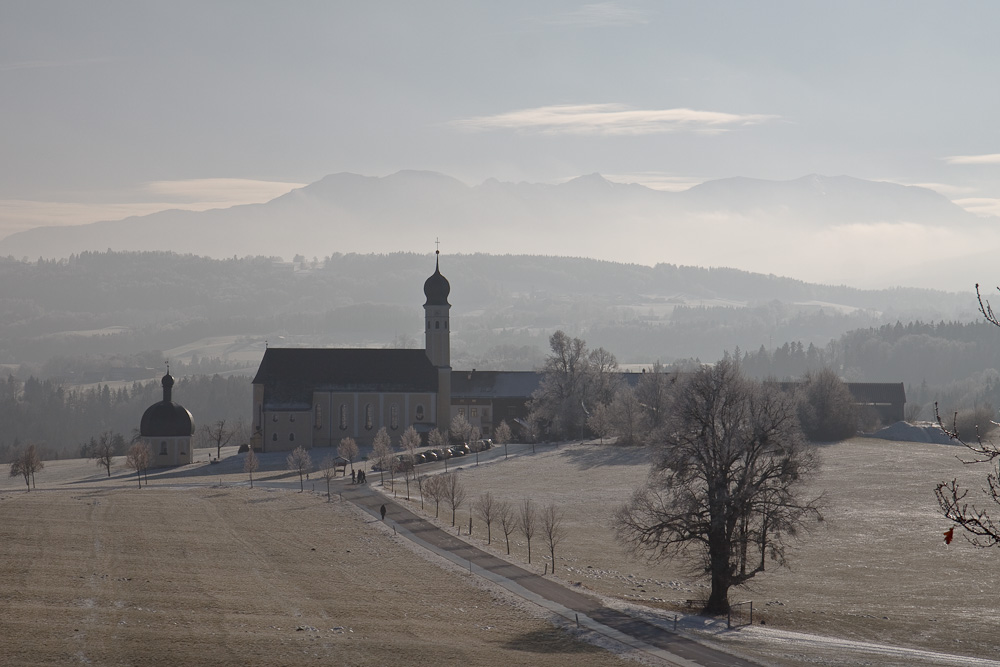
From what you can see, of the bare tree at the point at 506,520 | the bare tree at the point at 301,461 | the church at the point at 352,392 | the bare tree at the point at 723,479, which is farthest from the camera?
the church at the point at 352,392

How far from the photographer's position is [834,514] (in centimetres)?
5844

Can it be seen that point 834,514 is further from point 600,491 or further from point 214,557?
point 214,557

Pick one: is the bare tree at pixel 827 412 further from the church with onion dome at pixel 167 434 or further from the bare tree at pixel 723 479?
the bare tree at pixel 723 479

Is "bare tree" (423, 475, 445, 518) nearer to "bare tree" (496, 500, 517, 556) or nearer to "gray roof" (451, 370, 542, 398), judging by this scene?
"bare tree" (496, 500, 517, 556)

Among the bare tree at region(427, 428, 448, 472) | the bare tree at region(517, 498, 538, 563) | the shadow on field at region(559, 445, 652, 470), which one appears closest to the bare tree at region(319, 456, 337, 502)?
the bare tree at region(427, 428, 448, 472)

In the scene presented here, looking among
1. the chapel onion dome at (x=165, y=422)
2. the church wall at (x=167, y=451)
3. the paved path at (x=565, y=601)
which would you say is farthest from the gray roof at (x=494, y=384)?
the paved path at (x=565, y=601)

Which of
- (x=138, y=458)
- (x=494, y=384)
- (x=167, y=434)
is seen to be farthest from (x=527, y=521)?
(x=494, y=384)

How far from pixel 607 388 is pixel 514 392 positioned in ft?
53.3

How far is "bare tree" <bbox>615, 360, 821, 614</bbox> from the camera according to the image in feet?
125

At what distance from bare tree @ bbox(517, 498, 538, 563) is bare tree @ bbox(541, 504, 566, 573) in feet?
1.94

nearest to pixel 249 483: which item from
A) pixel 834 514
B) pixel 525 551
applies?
pixel 525 551

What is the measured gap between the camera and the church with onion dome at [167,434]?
3565 inches

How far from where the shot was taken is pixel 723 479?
127 ft

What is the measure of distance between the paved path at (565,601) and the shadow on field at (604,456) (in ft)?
89.4
